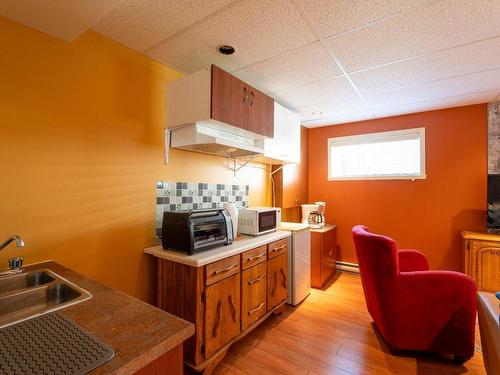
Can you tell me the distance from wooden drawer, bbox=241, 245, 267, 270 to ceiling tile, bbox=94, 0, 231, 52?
5.55ft

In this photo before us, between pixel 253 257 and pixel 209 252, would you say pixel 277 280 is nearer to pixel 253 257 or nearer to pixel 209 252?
pixel 253 257

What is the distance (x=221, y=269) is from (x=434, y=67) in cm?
246

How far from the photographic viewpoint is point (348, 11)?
4.91ft

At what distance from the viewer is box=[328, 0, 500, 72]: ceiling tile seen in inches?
58.7

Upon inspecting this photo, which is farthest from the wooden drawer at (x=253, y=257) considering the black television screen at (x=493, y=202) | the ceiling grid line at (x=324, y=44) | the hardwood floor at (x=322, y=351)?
the black television screen at (x=493, y=202)

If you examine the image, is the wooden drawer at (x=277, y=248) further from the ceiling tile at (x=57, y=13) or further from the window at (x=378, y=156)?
the ceiling tile at (x=57, y=13)

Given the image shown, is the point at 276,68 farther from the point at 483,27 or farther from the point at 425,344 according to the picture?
the point at 425,344

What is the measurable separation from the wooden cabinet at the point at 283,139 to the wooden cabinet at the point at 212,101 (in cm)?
55

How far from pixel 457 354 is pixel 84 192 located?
9.35 ft

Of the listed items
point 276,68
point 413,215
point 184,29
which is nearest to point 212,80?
point 184,29

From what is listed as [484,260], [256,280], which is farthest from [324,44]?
[484,260]

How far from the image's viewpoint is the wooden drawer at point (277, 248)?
235 centimetres

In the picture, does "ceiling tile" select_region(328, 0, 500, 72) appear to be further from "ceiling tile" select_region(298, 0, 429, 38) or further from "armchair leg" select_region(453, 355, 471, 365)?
"armchair leg" select_region(453, 355, 471, 365)

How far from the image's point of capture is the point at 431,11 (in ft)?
4.92
